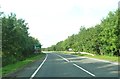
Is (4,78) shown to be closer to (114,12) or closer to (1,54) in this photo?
(1,54)

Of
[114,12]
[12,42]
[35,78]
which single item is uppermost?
[114,12]

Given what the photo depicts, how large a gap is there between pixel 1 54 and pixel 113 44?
1122 inches

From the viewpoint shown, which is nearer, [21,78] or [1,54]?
[21,78]

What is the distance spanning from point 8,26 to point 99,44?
41721mm

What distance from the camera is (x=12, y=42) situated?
140 feet

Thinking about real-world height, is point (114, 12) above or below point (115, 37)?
above

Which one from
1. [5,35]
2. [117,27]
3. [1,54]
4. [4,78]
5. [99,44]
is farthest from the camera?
[99,44]

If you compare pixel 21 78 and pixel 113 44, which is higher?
pixel 113 44

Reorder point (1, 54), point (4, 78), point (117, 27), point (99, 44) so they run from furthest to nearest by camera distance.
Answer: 1. point (99, 44)
2. point (117, 27)
3. point (1, 54)
4. point (4, 78)

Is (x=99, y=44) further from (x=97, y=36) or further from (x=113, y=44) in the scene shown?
(x=113, y=44)

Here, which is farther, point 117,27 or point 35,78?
point 117,27

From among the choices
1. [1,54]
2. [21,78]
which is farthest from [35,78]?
[1,54]

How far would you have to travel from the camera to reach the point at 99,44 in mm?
82000

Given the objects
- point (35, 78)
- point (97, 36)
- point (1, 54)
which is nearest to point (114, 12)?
point (97, 36)
